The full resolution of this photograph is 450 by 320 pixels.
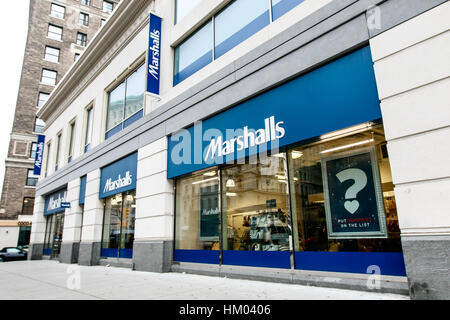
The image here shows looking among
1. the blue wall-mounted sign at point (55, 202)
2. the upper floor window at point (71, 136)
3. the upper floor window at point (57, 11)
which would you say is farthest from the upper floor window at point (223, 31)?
the upper floor window at point (57, 11)

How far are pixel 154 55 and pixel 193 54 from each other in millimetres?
1985

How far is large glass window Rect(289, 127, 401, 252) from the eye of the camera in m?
5.52

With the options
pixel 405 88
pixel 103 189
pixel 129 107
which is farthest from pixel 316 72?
pixel 103 189

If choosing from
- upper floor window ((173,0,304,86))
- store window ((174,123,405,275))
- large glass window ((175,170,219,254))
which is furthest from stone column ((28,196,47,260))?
upper floor window ((173,0,304,86))

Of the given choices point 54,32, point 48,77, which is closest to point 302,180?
point 48,77

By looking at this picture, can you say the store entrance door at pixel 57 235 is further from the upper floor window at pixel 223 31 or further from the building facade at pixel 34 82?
the building facade at pixel 34 82

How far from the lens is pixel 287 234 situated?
695cm

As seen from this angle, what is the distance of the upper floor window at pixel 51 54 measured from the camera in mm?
37969

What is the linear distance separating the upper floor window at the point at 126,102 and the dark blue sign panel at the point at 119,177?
179 centimetres

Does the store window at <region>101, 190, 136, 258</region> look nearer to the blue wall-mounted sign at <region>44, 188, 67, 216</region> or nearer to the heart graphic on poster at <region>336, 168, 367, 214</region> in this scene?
the blue wall-mounted sign at <region>44, 188, 67, 216</region>

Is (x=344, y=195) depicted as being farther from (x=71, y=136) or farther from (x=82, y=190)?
(x=71, y=136)

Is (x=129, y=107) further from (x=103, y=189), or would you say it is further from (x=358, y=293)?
(x=358, y=293)

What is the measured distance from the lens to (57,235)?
65.8 feet
